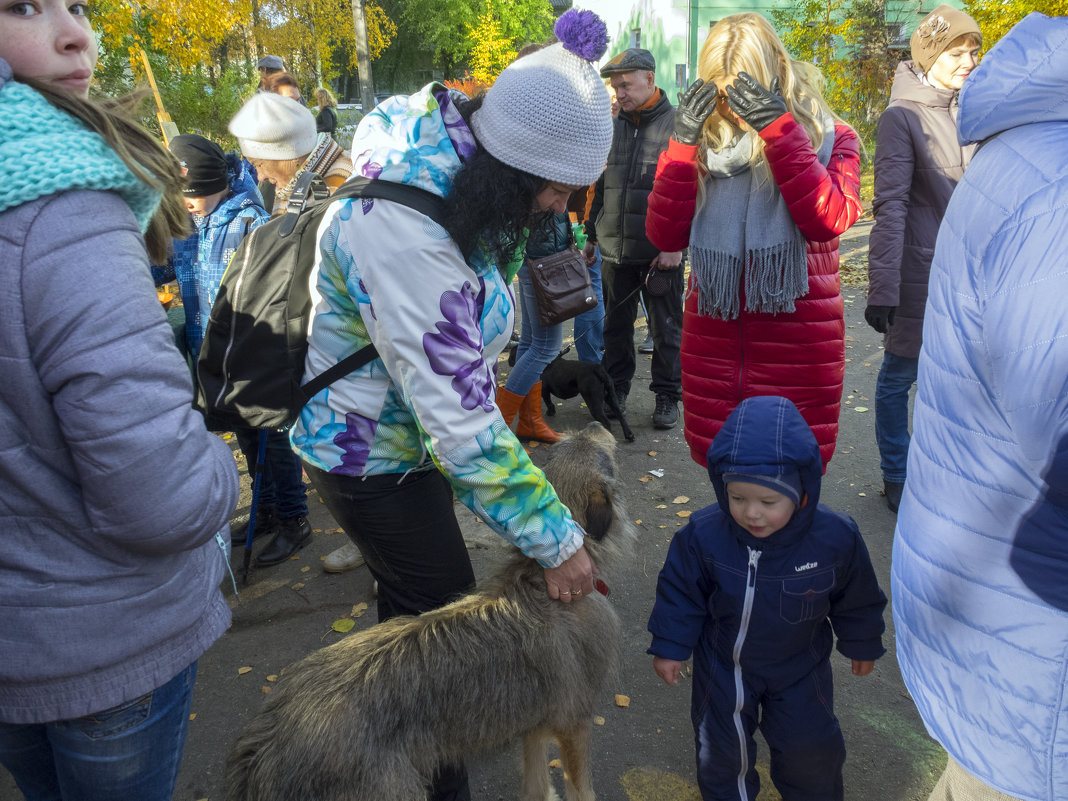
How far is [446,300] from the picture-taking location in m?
1.74

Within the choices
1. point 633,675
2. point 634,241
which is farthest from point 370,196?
point 634,241

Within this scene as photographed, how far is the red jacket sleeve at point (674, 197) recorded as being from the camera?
9.67 feet

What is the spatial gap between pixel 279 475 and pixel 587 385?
2295 mm

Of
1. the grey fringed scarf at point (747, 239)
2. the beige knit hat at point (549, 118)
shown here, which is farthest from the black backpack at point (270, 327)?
the grey fringed scarf at point (747, 239)

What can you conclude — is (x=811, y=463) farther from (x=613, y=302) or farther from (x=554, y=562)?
(x=613, y=302)

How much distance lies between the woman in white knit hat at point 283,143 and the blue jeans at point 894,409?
3.32m

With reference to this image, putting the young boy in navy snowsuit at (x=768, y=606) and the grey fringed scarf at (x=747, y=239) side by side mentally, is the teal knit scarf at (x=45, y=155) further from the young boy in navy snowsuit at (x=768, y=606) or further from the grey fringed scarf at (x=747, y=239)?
the grey fringed scarf at (x=747, y=239)

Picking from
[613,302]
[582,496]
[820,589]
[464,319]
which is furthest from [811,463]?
[613,302]

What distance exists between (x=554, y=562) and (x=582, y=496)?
52 cm

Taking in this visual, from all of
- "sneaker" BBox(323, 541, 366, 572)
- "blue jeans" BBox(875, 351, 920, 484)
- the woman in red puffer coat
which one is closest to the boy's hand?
the woman in red puffer coat

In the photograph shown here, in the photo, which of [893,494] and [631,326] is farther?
[631,326]

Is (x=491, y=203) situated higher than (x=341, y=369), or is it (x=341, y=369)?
(x=491, y=203)

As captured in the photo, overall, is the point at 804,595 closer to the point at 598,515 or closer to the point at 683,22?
the point at 598,515

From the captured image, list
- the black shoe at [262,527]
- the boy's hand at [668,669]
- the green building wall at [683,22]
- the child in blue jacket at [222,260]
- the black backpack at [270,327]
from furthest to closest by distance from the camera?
the green building wall at [683,22], the black shoe at [262,527], the child in blue jacket at [222,260], the boy's hand at [668,669], the black backpack at [270,327]
